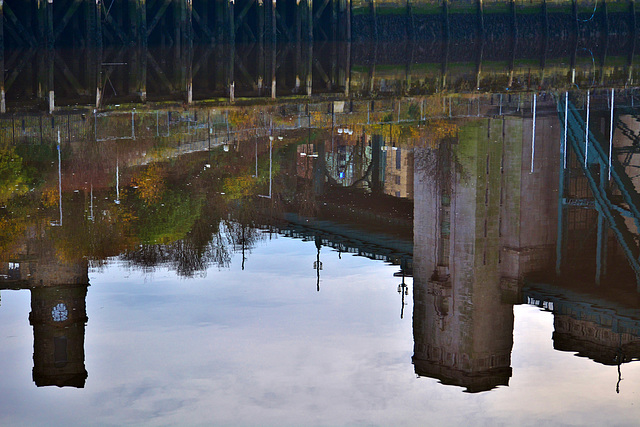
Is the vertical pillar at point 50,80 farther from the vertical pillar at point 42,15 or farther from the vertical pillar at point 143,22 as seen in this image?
the vertical pillar at point 143,22

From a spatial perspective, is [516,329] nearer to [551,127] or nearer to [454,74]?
[551,127]

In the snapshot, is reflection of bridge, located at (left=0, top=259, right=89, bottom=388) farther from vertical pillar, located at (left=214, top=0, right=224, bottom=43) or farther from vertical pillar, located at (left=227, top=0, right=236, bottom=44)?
vertical pillar, located at (left=214, top=0, right=224, bottom=43)

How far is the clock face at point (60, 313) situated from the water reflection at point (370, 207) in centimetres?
7

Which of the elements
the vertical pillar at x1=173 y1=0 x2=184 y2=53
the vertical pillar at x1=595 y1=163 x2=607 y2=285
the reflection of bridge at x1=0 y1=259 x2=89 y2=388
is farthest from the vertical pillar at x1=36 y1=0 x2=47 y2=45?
the reflection of bridge at x1=0 y1=259 x2=89 y2=388

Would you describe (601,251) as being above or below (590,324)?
below

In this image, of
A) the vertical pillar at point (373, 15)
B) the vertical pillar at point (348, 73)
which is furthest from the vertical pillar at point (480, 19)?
the vertical pillar at point (348, 73)

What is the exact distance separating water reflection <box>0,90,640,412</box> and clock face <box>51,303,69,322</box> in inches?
2.9

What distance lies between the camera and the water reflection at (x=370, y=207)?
18.8m

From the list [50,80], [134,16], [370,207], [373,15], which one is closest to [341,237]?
[370,207]

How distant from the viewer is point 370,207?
Answer: 1309 inches

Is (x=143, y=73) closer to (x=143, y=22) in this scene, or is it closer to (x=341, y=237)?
(x=143, y=22)

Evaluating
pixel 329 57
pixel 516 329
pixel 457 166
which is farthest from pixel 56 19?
pixel 516 329

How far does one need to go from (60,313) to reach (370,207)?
17.0 m

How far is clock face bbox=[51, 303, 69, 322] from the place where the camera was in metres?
16.6
